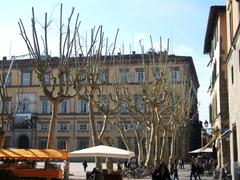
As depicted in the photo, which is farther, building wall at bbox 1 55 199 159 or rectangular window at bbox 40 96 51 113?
rectangular window at bbox 40 96 51 113

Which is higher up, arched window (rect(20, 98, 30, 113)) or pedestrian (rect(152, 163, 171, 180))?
arched window (rect(20, 98, 30, 113))

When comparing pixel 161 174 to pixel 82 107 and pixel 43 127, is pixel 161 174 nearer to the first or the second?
pixel 82 107

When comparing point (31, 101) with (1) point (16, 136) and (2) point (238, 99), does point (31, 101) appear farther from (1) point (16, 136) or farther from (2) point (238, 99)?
(2) point (238, 99)

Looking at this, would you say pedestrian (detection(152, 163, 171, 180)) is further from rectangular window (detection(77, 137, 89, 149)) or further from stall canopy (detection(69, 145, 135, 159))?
rectangular window (detection(77, 137, 89, 149))

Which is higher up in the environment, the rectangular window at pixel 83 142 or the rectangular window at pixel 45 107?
the rectangular window at pixel 45 107

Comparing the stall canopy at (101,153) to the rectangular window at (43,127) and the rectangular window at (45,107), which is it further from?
the rectangular window at (45,107)

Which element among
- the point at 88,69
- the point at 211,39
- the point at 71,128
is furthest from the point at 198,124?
the point at 88,69

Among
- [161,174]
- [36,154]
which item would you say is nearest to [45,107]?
[36,154]

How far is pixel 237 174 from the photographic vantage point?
67.0 feet

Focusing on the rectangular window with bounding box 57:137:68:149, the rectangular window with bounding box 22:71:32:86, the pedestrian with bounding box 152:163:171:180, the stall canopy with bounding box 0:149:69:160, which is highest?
the rectangular window with bounding box 22:71:32:86

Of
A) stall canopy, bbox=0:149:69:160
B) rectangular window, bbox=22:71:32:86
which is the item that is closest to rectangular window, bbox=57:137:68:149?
rectangular window, bbox=22:71:32:86

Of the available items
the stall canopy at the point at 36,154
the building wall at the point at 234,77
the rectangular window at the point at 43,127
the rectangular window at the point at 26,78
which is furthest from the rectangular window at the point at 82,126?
the building wall at the point at 234,77

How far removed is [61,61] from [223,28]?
18.1m

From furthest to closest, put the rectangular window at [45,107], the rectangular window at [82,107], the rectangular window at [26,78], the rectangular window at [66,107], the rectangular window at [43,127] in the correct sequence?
the rectangular window at [26,78], the rectangular window at [45,107], the rectangular window at [66,107], the rectangular window at [43,127], the rectangular window at [82,107]
